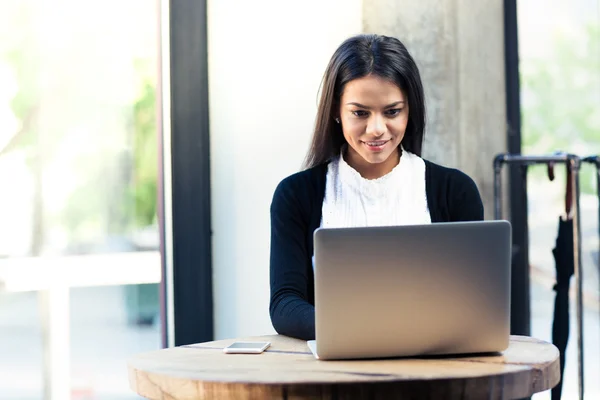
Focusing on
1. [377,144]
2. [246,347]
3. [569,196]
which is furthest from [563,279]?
[246,347]

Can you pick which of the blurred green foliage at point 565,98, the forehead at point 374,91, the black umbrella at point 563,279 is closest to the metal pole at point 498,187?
the black umbrella at point 563,279

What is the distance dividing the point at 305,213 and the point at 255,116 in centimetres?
62

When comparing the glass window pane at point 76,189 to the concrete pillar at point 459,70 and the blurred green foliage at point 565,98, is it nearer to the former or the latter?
the concrete pillar at point 459,70

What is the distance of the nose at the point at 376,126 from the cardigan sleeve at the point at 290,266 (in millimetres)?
249

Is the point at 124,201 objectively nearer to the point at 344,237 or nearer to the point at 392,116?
the point at 392,116

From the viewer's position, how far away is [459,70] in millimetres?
2650

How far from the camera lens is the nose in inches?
76.3

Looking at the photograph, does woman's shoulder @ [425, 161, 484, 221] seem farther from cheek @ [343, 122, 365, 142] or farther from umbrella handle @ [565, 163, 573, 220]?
umbrella handle @ [565, 163, 573, 220]

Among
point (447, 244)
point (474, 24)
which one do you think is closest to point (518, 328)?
point (474, 24)

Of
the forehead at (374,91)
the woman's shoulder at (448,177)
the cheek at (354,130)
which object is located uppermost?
the forehead at (374,91)

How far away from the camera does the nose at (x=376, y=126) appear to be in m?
1.94

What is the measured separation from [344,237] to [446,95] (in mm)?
1468

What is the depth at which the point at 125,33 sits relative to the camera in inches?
106

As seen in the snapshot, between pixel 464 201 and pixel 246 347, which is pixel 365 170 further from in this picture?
pixel 246 347
